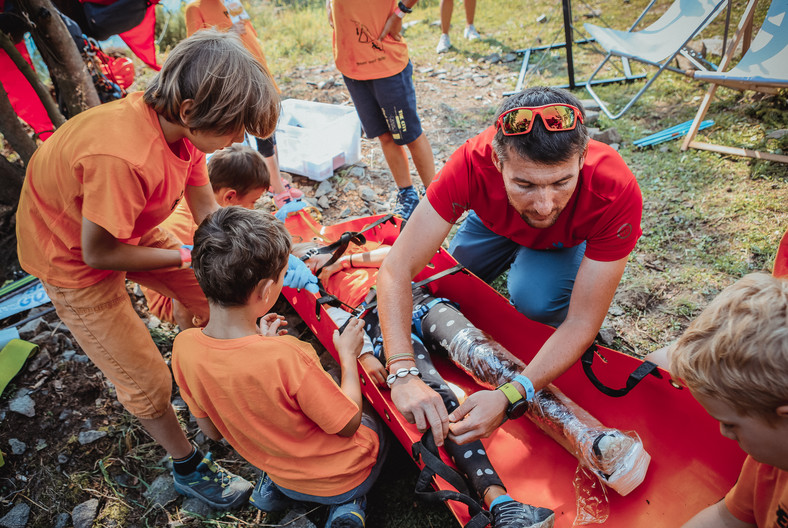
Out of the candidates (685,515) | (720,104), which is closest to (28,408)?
(685,515)

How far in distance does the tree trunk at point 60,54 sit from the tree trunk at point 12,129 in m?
0.43

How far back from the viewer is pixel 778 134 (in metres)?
4.16

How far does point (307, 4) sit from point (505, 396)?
456 inches

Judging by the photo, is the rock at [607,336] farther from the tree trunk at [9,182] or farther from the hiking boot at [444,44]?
the hiking boot at [444,44]

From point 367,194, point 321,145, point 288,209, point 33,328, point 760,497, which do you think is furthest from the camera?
point 321,145

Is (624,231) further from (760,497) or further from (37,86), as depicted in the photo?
(37,86)

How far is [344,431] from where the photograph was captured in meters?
1.83

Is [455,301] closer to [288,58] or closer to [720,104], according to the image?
[720,104]

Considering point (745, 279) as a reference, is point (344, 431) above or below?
below

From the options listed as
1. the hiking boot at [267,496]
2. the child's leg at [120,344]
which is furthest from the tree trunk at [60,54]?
the hiking boot at [267,496]

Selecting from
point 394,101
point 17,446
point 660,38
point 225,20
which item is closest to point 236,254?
point 17,446

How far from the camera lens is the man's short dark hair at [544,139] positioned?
1.82m

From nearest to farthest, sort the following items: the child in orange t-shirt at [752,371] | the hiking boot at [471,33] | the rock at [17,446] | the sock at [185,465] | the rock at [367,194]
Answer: the child in orange t-shirt at [752,371]
the sock at [185,465]
the rock at [17,446]
the rock at [367,194]
the hiking boot at [471,33]

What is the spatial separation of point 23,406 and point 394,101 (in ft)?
10.5
